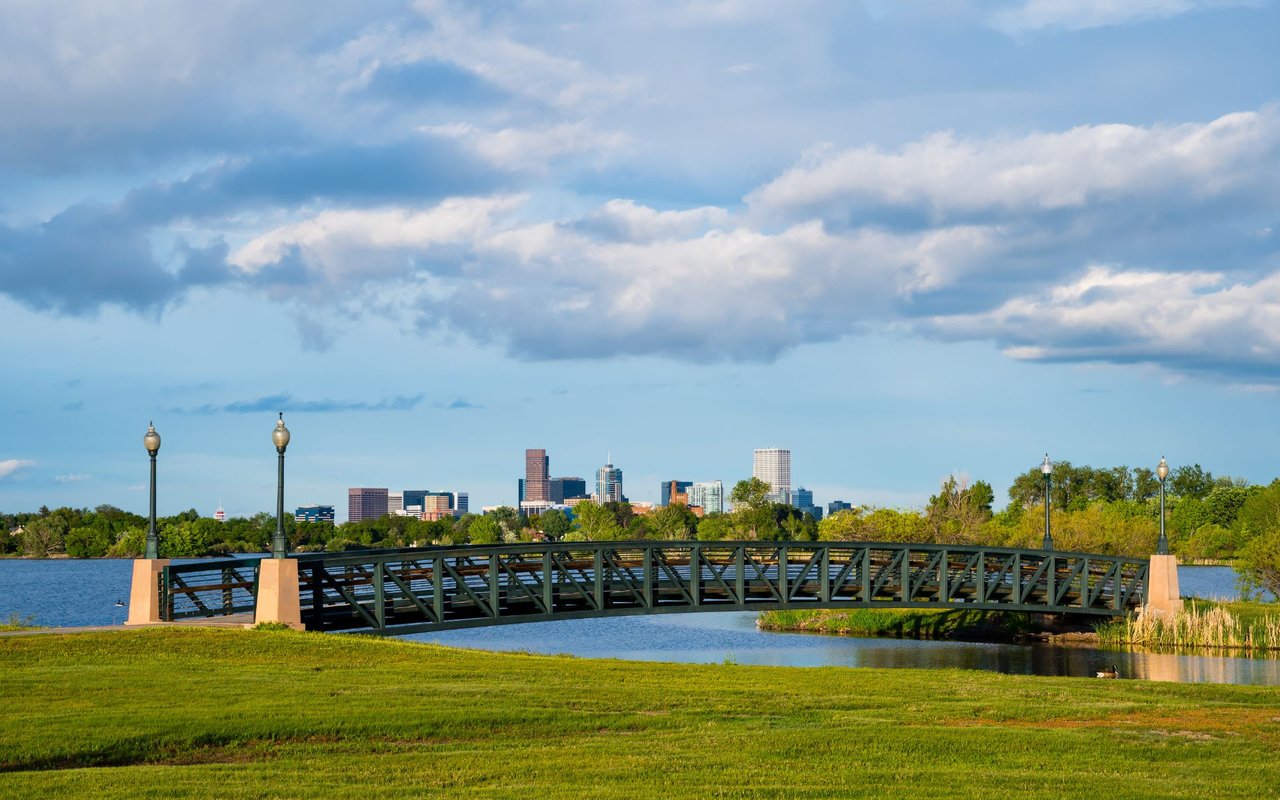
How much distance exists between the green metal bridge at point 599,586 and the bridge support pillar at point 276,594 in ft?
2.04

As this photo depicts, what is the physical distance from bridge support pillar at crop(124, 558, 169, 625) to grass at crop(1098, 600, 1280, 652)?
29453 mm

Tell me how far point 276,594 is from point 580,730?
13026 mm

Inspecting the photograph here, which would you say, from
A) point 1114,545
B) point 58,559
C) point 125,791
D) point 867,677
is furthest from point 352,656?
point 58,559

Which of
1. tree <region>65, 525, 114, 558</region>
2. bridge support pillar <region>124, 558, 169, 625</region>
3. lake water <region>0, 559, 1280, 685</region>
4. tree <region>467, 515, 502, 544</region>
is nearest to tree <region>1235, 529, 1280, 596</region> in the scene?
lake water <region>0, 559, 1280, 685</region>

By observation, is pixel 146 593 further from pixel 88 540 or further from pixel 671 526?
pixel 88 540

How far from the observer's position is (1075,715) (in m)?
17.5

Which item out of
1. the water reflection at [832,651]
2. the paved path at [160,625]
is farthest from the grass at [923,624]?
the paved path at [160,625]

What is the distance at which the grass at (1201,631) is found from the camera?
39500 mm

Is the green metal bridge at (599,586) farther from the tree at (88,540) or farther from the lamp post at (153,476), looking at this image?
the tree at (88,540)

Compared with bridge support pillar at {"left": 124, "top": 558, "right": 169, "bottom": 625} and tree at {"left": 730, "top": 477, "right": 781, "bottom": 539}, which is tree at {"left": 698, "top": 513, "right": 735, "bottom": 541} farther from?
bridge support pillar at {"left": 124, "top": 558, "right": 169, "bottom": 625}

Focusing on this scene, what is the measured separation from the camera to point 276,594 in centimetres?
2677

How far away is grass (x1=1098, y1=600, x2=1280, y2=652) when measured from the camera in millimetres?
39500

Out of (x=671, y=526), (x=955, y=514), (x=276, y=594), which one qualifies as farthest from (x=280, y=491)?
(x=671, y=526)

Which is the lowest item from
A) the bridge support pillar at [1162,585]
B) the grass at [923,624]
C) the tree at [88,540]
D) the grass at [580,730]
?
the tree at [88,540]
